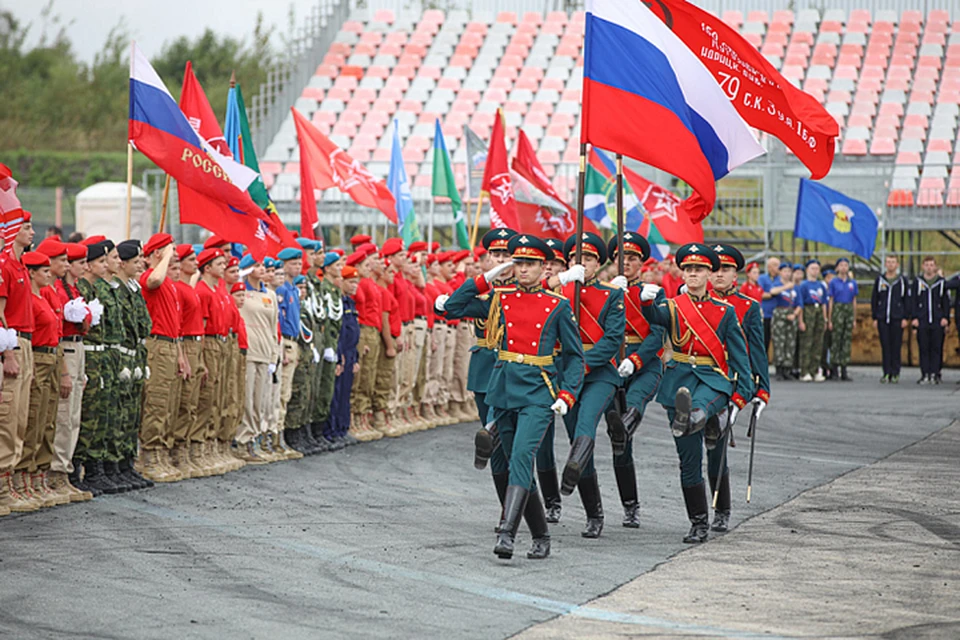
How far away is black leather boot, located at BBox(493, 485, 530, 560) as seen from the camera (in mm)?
8539

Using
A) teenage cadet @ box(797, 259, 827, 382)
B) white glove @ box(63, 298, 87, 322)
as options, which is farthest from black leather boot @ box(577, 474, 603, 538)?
teenage cadet @ box(797, 259, 827, 382)

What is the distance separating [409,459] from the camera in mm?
14289

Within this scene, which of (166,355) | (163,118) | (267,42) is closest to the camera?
(166,355)

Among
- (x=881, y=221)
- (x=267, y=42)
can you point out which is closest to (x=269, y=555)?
(x=881, y=221)

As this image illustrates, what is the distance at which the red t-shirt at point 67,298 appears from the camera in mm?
10797

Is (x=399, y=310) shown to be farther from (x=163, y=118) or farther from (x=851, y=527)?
(x=851, y=527)

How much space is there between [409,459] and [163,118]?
13.1 feet

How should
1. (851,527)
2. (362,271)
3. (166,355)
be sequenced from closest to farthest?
(851,527) < (166,355) < (362,271)

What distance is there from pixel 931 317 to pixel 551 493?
17.1 m

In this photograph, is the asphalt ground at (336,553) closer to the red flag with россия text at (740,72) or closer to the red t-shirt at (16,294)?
the red t-shirt at (16,294)

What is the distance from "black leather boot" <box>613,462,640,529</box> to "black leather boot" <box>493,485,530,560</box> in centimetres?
186

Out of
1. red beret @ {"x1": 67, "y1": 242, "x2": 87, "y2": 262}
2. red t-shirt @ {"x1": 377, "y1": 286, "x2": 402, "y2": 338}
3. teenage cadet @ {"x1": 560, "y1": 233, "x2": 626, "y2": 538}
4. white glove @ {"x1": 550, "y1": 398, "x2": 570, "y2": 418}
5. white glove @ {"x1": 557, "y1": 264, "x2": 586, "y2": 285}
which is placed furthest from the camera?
red t-shirt @ {"x1": 377, "y1": 286, "x2": 402, "y2": 338}

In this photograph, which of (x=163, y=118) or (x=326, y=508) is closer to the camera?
(x=326, y=508)

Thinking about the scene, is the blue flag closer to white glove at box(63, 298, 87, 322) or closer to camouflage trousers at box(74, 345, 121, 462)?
camouflage trousers at box(74, 345, 121, 462)
